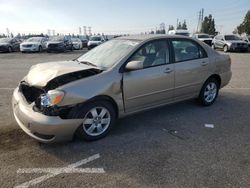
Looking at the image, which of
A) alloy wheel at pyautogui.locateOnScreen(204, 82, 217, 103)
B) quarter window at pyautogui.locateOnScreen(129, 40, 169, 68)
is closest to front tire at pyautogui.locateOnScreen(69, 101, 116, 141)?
quarter window at pyautogui.locateOnScreen(129, 40, 169, 68)

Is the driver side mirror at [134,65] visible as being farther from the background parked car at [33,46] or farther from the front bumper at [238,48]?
the background parked car at [33,46]

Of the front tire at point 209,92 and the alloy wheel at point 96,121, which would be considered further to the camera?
the front tire at point 209,92

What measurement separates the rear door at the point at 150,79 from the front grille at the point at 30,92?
136cm

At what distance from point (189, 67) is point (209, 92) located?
40.4 inches

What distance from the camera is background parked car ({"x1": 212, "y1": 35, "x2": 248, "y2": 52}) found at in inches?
907

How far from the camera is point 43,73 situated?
4094 millimetres

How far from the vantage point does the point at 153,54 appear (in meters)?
4.61

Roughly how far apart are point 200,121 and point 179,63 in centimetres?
118

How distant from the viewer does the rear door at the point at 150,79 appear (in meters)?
4.21

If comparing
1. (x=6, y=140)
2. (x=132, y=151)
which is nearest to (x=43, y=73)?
(x=6, y=140)

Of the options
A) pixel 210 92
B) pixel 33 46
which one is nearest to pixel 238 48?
pixel 33 46

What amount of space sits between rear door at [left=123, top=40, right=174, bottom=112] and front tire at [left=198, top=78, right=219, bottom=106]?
3.47 feet

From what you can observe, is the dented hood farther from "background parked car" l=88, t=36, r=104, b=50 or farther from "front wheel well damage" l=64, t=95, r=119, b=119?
"background parked car" l=88, t=36, r=104, b=50

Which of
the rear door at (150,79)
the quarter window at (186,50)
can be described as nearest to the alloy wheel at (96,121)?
the rear door at (150,79)
